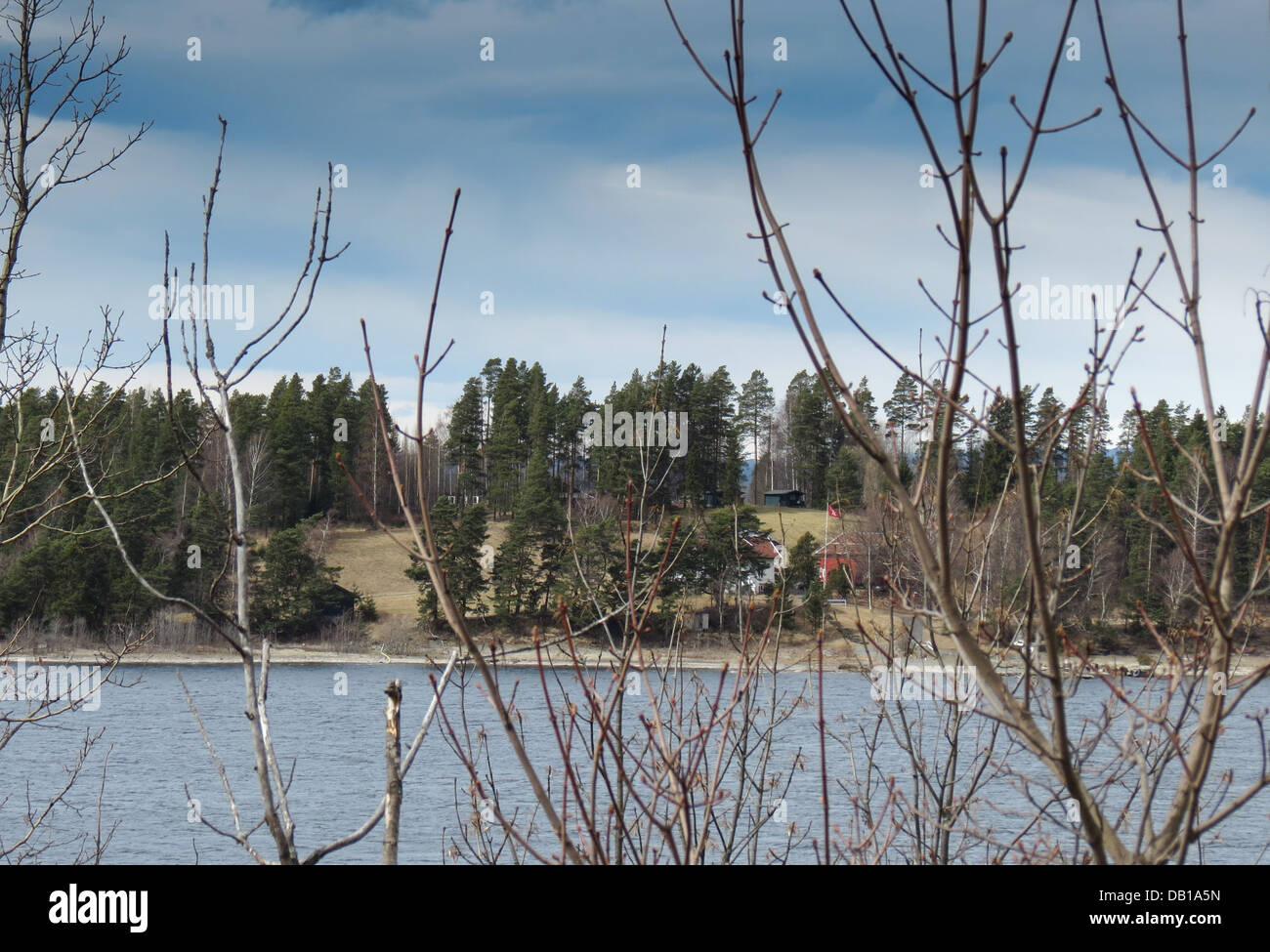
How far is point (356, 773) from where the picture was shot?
22.8m

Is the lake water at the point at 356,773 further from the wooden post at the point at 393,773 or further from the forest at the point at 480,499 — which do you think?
the wooden post at the point at 393,773

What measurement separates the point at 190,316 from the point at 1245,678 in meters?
2.25

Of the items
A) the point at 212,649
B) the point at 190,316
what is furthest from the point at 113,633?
the point at 190,316

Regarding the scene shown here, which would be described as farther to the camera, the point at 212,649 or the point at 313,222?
the point at 212,649

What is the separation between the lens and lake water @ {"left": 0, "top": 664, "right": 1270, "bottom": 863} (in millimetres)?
15570

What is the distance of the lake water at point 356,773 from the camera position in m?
15.6

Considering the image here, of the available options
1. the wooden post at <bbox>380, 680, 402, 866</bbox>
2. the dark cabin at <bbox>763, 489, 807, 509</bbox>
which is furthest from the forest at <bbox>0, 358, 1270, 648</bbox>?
the wooden post at <bbox>380, 680, 402, 866</bbox>

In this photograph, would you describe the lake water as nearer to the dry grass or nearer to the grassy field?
the grassy field

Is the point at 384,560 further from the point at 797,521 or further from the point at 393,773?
the point at 393,773

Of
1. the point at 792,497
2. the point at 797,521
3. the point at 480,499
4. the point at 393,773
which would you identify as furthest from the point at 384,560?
the point at 393,773

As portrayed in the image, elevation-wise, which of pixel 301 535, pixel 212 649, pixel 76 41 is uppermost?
pixel 76 41
